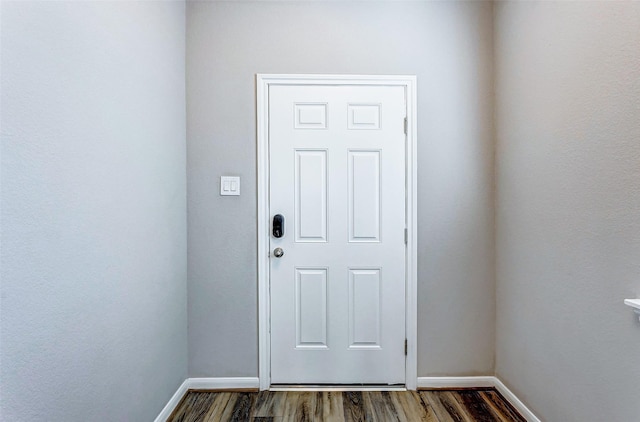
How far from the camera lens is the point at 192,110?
7.22ft

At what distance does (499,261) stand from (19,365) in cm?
232

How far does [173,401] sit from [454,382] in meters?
1.71

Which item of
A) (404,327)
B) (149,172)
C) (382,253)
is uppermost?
(149,172)

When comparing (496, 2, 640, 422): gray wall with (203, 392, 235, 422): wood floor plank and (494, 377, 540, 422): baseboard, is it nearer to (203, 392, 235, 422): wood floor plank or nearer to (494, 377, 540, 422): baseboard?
(494, 377, 540, 422): baseboard

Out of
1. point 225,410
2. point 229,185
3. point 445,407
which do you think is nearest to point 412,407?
point 445,407

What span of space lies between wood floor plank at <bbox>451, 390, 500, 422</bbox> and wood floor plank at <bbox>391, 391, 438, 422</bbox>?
22 cm

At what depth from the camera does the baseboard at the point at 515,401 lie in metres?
1.88

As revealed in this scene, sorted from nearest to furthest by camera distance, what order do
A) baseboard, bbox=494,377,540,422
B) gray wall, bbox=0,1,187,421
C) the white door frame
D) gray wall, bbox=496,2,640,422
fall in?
gray wall, bbox=0,1,187,421 → gray wall, bbox=496,2,640,422 → baseboard, bbox=494,377,540,422 → the white door frame

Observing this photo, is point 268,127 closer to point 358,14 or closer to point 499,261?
point 358,14

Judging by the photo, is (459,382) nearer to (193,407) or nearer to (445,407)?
(445,407)

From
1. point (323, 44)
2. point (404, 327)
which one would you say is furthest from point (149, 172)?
point (404, 327)

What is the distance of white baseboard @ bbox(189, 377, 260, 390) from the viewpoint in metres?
2.21

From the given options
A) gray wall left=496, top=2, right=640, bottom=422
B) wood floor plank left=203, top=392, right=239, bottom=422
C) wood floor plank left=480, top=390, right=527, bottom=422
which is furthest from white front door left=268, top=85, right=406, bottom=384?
gray wall left=496, top=2, right=640, bottom=422

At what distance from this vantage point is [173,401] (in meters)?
2.02
